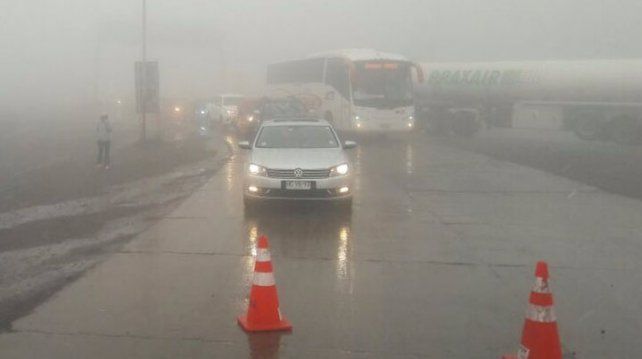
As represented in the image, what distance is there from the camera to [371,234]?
33.7 feet

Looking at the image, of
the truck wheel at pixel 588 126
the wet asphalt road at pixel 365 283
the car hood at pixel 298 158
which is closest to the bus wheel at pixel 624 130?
the truck wheel at pixel 588 126

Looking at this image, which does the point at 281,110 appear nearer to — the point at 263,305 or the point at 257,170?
the point at 257,170

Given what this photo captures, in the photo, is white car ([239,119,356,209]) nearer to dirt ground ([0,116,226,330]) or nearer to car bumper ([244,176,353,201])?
car bumper ([244,176,353,201])

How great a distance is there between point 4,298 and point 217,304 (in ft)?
6.40

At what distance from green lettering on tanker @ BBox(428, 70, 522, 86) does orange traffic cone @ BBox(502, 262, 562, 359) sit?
28991mm

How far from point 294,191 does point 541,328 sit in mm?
6706

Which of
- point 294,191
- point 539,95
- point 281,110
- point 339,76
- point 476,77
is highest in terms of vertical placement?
point 476,77

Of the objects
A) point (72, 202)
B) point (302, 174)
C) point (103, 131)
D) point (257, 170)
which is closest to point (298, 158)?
point (302, 174)

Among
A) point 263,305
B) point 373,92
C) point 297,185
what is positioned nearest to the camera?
point 263,305

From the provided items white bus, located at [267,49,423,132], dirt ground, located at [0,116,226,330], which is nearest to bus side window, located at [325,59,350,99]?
white bus, located at [267,49,423,132]

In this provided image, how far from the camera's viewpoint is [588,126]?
3116 cm

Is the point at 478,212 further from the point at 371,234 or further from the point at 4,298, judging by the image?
the point at 4,298

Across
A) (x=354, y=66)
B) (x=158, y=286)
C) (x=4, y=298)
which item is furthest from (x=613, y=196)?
(x=354, y=66)

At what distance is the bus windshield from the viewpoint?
95.5 ft
